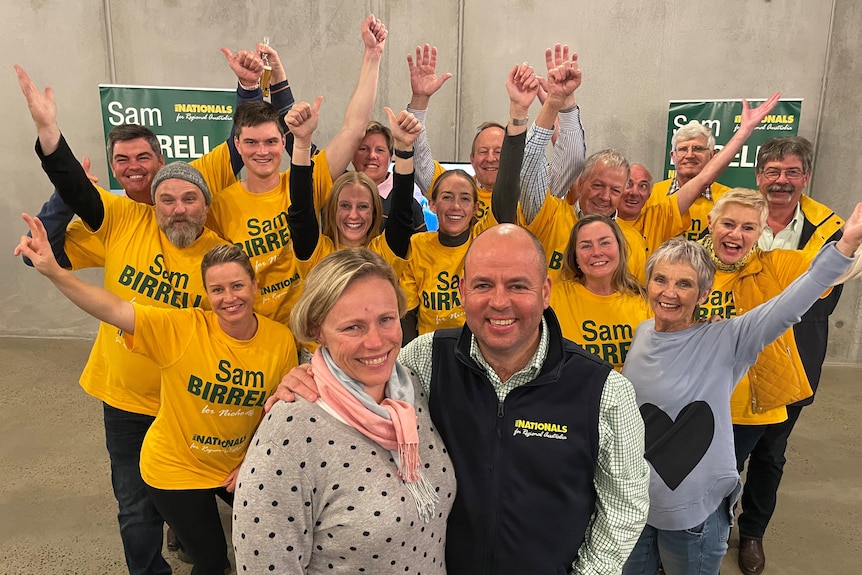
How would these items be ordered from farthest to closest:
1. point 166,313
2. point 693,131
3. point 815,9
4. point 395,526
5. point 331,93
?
point 331,93
point 815,9
point 693,131
point 166,313
point 395,526

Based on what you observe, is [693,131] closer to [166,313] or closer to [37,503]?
[166,313]

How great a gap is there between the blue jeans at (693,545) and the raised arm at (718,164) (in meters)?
1.60

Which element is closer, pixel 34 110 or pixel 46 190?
pixel 34 110

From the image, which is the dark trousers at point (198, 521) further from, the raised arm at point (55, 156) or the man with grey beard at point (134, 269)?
the raised arm at point (55, 156)

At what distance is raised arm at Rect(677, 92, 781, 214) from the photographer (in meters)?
2.88

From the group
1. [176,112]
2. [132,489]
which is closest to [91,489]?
[132,489]

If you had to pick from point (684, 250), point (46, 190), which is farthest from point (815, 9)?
point (46, 190)

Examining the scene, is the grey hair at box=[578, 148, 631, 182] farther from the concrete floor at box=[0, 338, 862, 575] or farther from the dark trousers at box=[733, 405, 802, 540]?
the concrete floor at box=[0, 338, 862, 575]

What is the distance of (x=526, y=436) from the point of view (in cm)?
139

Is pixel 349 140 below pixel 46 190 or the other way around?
the other way around

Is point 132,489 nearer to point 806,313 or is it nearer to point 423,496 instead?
point 423,496

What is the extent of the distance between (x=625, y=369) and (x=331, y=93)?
5041mm

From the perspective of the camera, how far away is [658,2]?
5.79 m

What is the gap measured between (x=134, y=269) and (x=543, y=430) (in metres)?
1.83
